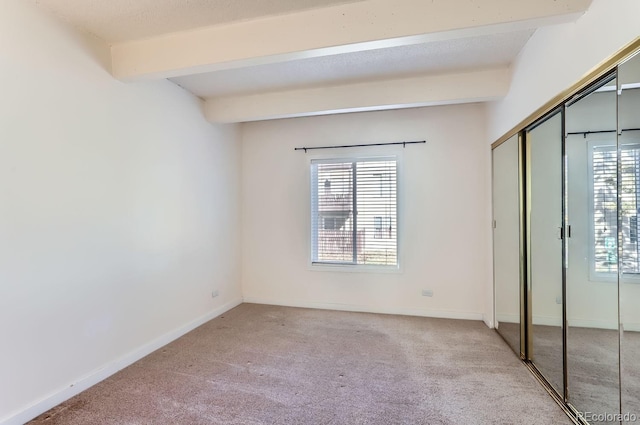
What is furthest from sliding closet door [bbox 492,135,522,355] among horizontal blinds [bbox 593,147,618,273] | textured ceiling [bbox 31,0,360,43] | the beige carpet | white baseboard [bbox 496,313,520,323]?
textured ceiling [bbox 31,0,360,43]

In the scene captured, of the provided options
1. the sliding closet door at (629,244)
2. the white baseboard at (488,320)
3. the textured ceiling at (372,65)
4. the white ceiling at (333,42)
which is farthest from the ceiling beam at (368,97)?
the white baseboard at (488,320)

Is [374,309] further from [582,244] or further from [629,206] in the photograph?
[629,206]

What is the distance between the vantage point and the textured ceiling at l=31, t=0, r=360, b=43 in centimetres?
196

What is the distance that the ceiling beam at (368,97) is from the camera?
2.98 meters

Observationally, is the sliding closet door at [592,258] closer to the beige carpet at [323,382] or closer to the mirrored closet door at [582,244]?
the mirrored closet door at [582,244]

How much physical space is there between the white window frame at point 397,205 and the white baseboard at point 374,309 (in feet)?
1.60

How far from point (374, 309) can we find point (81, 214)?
3.32 m

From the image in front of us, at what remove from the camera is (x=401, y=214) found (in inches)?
154

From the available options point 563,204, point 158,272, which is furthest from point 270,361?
point 563,204

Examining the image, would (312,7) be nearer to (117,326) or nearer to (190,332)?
(117,326)

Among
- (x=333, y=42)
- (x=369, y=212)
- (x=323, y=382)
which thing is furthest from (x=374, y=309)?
(x=333, y=42)

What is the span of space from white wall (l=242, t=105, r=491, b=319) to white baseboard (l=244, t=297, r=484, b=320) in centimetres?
1

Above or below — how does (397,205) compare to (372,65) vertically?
below

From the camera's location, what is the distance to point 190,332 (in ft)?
11.0
